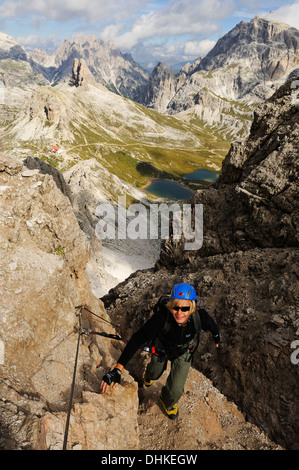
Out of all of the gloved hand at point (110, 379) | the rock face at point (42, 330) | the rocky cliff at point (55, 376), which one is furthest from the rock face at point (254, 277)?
the gloved hand at point (110, 379)

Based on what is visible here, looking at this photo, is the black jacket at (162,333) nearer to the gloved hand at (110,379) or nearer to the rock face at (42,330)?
the gloved hand at (110,379)

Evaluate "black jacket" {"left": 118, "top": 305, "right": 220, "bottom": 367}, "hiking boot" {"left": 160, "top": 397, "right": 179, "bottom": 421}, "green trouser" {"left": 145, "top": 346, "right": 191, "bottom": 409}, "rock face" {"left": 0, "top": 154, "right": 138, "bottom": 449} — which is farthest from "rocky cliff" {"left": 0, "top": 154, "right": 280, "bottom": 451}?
"black jacket" {"left": 118, "top": 305, "right": 220, "bottom": 367}

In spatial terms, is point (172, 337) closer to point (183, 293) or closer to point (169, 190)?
point (183, 293)

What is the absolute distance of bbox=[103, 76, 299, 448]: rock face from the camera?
11719mm

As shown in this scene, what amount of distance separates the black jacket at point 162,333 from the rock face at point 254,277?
6227 millimetres

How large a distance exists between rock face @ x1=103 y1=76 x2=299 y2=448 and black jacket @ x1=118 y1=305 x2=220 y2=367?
623 cm

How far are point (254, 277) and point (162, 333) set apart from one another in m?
12.2

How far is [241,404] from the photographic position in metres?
11.8

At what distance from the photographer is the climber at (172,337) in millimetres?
8211

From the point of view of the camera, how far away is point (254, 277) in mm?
18344

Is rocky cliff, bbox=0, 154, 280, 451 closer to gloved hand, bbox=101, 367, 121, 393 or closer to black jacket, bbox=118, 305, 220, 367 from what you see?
gloved hand, bbox=101, 367, 121, 393

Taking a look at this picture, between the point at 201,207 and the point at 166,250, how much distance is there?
8245mm

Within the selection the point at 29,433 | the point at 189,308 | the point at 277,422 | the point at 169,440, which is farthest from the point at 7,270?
the point at 277,422

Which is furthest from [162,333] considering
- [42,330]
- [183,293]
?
[42,330]
